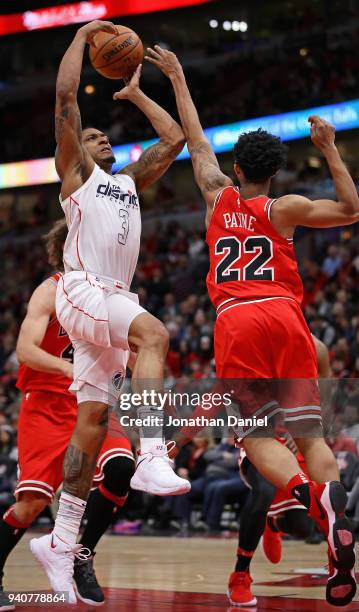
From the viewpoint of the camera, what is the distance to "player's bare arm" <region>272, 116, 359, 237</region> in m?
4.69

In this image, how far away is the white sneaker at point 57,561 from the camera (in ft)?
15.4

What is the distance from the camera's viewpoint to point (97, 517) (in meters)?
5.59

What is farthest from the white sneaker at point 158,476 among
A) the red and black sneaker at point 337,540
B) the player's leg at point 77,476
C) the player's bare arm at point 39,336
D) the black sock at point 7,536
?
the black sock at point 7,536

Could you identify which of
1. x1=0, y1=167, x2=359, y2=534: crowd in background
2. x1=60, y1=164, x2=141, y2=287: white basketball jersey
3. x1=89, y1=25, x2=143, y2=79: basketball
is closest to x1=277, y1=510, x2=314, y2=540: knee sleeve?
x1=0, y1=167, x2=359, y2=534: crowd in background

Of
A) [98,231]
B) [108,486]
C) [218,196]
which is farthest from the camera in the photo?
[108,486]

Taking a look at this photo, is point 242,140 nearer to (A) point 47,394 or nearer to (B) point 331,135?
(B) point 331,135

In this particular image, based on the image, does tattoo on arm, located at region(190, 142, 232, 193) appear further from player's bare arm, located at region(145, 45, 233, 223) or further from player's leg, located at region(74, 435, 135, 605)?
player's leg, located at region(74, 435, 135, 605)

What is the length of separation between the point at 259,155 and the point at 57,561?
2361mm

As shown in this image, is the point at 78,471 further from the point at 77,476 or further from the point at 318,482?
the point at 318,482

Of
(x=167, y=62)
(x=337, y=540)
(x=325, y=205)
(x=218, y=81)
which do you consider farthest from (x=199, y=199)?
(x=337, y=540)

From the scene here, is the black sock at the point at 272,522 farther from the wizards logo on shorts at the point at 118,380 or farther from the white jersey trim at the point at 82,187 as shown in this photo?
the white jersey trim at the point at 82,187

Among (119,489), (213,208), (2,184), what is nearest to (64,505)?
(119,489)

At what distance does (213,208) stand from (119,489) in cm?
176

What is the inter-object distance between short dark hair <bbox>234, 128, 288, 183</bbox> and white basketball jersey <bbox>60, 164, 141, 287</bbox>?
71cm
